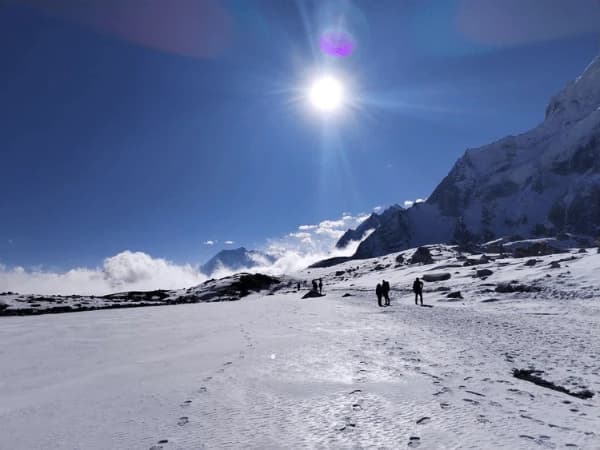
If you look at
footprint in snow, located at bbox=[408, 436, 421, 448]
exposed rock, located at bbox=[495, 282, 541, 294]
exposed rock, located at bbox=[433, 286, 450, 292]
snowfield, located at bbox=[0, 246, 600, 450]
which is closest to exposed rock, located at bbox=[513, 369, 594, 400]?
snowfield, located at bbox=[0, 246, 600, 450]

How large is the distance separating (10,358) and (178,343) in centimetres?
507

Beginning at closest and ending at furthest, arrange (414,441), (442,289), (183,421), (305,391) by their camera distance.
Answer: (414,441) → (183,421) → (305,391) → (442,289)

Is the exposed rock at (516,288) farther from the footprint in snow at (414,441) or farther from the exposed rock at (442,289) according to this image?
the footprint in snow at (414,441)

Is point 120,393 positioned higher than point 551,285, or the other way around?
point 551,285

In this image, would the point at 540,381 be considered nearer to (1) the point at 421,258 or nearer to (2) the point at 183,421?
(2) the point at 183,421

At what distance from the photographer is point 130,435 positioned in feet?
16.2

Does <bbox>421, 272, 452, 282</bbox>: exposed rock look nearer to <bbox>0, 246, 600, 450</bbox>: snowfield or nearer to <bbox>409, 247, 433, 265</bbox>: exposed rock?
<bbox>0, 246, 600, 450</bbox>: snowfield

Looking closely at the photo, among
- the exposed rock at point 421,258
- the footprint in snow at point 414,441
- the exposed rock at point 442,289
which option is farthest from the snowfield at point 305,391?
the exposed rock at point 421,258

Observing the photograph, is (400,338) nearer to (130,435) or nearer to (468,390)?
(468,390)

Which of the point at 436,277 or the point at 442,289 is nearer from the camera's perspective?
the point at 442,289

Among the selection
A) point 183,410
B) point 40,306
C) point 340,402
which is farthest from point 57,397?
point 40,306

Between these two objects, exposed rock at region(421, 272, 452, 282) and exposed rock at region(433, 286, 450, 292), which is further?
exposed rock at region(421, 272, 452, 282)

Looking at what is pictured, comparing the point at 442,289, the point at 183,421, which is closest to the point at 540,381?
the point at 183,421

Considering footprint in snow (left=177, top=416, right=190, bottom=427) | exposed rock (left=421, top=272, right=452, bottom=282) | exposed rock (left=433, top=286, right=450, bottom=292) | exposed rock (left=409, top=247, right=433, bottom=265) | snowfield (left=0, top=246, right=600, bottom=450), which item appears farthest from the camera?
exposed rock (left=409, top=247, right=433, bottom=265)
